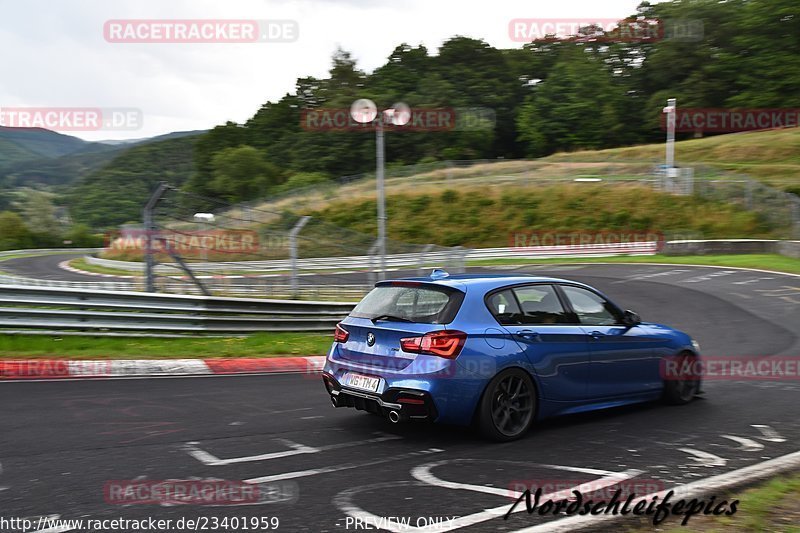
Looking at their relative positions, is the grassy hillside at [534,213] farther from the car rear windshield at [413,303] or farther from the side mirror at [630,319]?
the car rear windshield at [413,303]

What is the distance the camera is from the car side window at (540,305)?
702 cm

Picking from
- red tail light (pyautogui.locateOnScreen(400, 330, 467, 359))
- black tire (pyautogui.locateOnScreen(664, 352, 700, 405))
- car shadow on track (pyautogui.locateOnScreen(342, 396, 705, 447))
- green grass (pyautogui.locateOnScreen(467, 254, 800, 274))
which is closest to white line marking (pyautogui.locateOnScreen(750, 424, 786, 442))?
car shadow on track (pyautogui.locateOnScreen(342, 396, 705, 447))

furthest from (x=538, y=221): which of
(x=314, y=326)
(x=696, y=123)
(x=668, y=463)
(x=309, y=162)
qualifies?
(x=309, y=162)

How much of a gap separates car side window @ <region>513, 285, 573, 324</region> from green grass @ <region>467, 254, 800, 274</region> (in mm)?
21023

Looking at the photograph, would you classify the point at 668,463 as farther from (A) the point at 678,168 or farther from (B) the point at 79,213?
(B) the point at 79,213

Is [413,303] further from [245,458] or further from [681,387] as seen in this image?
[681,387]

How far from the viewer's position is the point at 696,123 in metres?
89.9

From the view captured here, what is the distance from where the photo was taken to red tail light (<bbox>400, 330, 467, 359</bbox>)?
20.8 ft

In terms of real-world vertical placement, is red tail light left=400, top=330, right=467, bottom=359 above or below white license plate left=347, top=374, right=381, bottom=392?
above

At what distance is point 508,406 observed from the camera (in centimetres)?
664

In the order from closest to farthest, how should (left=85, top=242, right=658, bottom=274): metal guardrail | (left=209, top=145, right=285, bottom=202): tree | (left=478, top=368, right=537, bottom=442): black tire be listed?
1. (left=478, top=368, right=537, bottom=442): black tire
2. (left=85, top=242, right=658, bottom=274): metal guardrail
3. (left=209, top=145, right=285, bottom=202): tree

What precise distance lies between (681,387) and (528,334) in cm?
256

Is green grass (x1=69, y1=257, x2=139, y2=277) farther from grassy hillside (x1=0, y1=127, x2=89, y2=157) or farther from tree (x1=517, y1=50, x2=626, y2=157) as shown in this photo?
grassy hillside (x1=0, y1=127, x2=89, y2=157)

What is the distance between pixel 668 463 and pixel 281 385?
5.32 m
